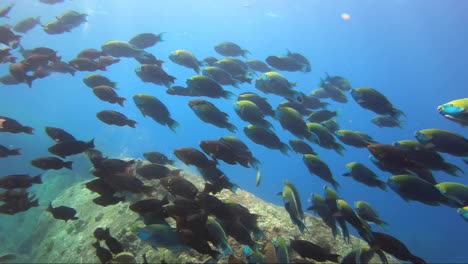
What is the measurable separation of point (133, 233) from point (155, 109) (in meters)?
2.30

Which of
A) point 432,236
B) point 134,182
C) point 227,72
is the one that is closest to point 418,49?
point 432,236

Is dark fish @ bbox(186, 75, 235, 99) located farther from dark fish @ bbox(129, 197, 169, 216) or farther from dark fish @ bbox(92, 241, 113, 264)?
dark fish @ bbox(92, 241, 113, 264)

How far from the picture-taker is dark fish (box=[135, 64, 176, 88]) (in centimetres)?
711

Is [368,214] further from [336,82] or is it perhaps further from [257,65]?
[257,65]

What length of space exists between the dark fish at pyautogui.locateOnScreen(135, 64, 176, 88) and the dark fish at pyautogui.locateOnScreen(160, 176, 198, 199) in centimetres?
303

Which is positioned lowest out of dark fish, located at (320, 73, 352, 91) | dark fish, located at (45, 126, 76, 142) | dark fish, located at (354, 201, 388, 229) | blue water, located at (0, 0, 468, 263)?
dark fish, located at (45, 126, 76, 142)

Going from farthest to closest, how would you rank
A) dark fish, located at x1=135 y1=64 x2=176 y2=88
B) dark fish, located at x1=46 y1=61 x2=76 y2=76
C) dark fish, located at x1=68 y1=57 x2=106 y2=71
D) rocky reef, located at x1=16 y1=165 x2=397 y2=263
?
1. dark fish, located at x1=46 y1=61 x2=76 y2=76
2. dark fish, located at x1=68 y1=57 x2=106 y2=71
3. dark fish, located at x1=135 y1=64 x2=176 y2=88
4. rocky reef, located at x1=16 y1=165 x2=397 y2=263

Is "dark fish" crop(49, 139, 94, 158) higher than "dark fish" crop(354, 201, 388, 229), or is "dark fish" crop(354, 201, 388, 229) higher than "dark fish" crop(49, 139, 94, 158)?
"dark fish" crop(354, 201, 388, 229)

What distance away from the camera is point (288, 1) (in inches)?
2023

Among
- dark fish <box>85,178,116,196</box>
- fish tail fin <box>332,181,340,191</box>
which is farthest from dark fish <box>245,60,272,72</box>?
dark fish <box>85,178,116,196</box>

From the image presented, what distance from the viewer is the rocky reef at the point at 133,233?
5669 mm

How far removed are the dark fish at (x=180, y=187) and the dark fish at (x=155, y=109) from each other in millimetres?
1560

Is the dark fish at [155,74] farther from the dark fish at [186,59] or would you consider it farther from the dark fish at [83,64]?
the dark fish at [83,64]

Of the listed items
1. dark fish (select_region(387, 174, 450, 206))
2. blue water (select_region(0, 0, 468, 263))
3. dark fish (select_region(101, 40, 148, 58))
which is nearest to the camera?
dark fish (select_region(387, 174, 450, 206))
